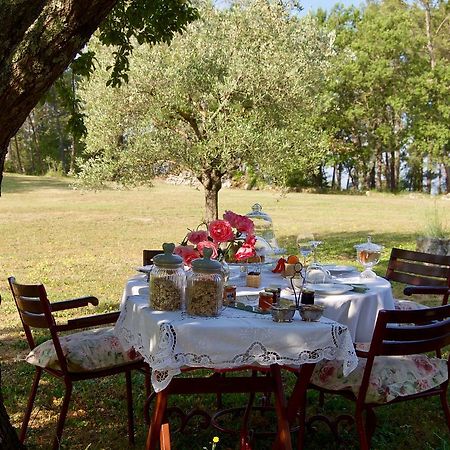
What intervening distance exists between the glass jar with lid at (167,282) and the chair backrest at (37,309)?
0.66 meters

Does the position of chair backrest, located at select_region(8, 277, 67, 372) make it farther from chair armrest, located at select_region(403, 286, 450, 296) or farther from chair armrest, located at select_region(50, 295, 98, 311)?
chair armrest, located at select_region(403, 286, 450, 296)

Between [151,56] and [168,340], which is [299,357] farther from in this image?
[151,56]

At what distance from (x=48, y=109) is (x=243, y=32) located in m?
43.2

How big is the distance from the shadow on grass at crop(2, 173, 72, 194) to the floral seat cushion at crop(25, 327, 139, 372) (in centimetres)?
2846

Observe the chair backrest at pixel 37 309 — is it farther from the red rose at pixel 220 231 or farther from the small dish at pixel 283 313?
the small dish at pixel 283 313

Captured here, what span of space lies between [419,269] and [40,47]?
12.2ft

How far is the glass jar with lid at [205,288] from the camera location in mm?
3010

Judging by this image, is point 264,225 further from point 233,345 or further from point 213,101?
point 213,101

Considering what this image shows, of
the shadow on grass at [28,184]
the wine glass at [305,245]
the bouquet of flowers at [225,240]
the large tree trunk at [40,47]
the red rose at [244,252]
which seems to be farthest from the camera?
the shadow on grass at [28,184]

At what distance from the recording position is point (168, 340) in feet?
9.35

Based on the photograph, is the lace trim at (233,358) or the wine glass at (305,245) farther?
the wine glass at (305,245)

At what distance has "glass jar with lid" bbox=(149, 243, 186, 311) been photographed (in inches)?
122

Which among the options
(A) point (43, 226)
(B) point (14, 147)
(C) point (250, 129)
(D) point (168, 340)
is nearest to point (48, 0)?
(D) point (168, 340)

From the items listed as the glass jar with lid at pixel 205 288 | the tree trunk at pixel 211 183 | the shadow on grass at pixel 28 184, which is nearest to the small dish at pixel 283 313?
the glass jar with lid at pixel 205 288
